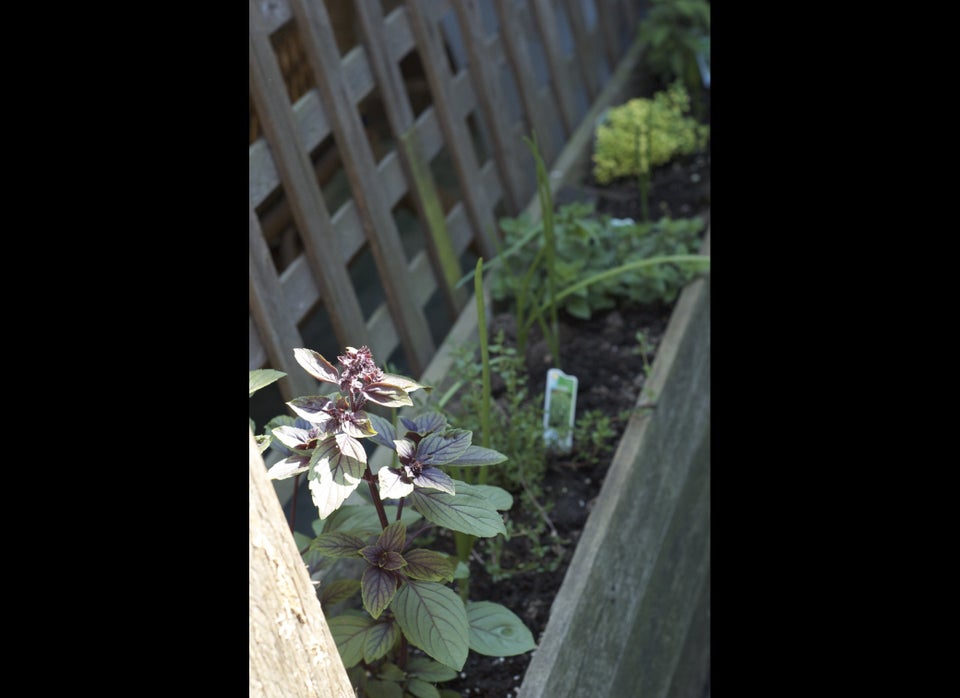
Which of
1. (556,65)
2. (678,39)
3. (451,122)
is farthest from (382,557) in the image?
(678,39)

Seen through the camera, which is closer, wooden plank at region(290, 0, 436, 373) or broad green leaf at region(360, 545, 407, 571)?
broad green leaf at region(360, 545, 407, 571)

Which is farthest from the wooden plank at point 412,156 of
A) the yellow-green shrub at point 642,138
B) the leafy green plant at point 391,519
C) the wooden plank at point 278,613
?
the wooden plank at point 278,613

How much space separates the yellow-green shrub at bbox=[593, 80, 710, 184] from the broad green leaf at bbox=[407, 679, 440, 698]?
164 centimetres

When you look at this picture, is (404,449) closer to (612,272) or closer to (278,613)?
(278,613)

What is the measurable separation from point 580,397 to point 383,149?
1.36m

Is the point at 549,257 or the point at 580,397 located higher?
the point at 549,257

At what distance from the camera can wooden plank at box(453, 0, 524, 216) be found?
8.08 feet

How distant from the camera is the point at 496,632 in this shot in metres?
1.37

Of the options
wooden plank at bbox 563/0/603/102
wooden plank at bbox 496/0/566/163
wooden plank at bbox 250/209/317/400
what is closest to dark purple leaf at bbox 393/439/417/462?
wooden plank at bbox 250/209/317/400

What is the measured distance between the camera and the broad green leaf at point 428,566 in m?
1.22

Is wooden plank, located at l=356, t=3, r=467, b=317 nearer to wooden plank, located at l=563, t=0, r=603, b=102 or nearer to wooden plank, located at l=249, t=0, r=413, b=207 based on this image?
wooden plank, located at l=249, t=0, r=413, b=207

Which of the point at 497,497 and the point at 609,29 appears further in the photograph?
the point at 609,29
